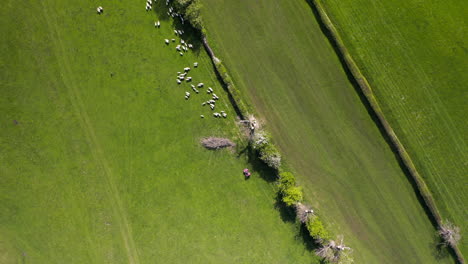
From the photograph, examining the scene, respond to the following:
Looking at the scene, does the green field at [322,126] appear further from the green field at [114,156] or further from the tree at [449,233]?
the green field at [114,156]

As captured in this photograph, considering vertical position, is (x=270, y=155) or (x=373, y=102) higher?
(x=270, y=155)

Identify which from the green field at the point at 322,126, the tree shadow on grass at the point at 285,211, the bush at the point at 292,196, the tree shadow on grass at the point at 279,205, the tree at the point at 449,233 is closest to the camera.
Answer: the bush at the point at 292,196

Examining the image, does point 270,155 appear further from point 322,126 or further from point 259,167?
point 322,126

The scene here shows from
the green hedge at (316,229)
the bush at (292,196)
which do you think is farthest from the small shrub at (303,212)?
the bush at (292,196)

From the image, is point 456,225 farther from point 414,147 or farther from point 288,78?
point 288,78

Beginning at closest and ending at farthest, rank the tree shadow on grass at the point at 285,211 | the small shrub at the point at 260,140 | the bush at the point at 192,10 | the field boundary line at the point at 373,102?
the bush at the point at 192,10 → the small shrub at the point at 260,140 → the field boundary line at the point at 373,102 → the tree shadow on grass at the point at 285,211

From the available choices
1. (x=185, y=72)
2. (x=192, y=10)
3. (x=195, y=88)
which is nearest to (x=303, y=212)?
(x=195, y=88)

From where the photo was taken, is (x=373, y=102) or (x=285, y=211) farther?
(x=285, y=211)
